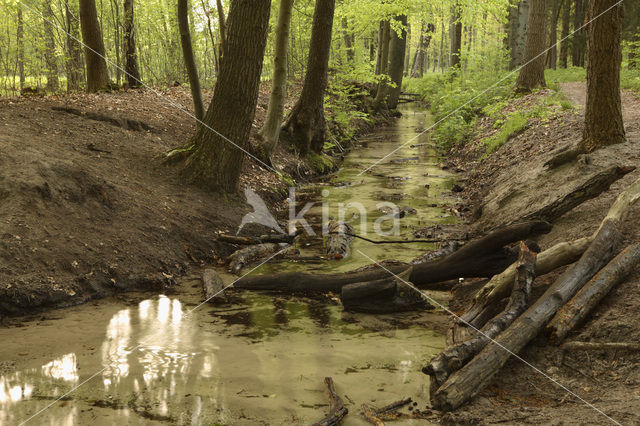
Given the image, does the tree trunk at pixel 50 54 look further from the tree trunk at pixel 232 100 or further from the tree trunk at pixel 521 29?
the tree trunk at pixel 521 29

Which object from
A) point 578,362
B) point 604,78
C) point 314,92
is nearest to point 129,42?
point 314,92

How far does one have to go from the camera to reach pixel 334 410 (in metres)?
3.73

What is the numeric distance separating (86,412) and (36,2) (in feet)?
68.0

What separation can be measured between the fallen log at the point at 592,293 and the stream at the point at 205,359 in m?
1.11

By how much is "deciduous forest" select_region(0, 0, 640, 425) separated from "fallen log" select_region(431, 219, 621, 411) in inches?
0.7

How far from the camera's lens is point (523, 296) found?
468 centimetres

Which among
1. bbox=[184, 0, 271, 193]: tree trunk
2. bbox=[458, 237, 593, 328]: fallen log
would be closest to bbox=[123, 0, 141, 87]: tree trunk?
bbox=[184, 0, 271, 193]: tree trunk

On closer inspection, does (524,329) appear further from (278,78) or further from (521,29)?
(521,29)

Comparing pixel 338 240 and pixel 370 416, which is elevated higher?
pixel 338 240

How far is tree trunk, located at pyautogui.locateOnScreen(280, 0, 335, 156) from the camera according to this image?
13445 millimetres

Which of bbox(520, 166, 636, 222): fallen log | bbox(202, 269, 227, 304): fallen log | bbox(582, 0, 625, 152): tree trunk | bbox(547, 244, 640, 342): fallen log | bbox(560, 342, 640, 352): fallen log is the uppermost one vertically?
bbox(582, 0, 625, 152): tree trunk

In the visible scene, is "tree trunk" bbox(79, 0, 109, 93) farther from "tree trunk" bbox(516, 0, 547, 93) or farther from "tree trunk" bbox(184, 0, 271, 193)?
"tree trunk" bbox(516, 0, 547, 93)

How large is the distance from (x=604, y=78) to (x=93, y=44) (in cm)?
1206

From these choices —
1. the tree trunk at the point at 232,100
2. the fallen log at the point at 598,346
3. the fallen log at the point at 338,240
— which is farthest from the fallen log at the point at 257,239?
the fallen log at the point at 598,346
